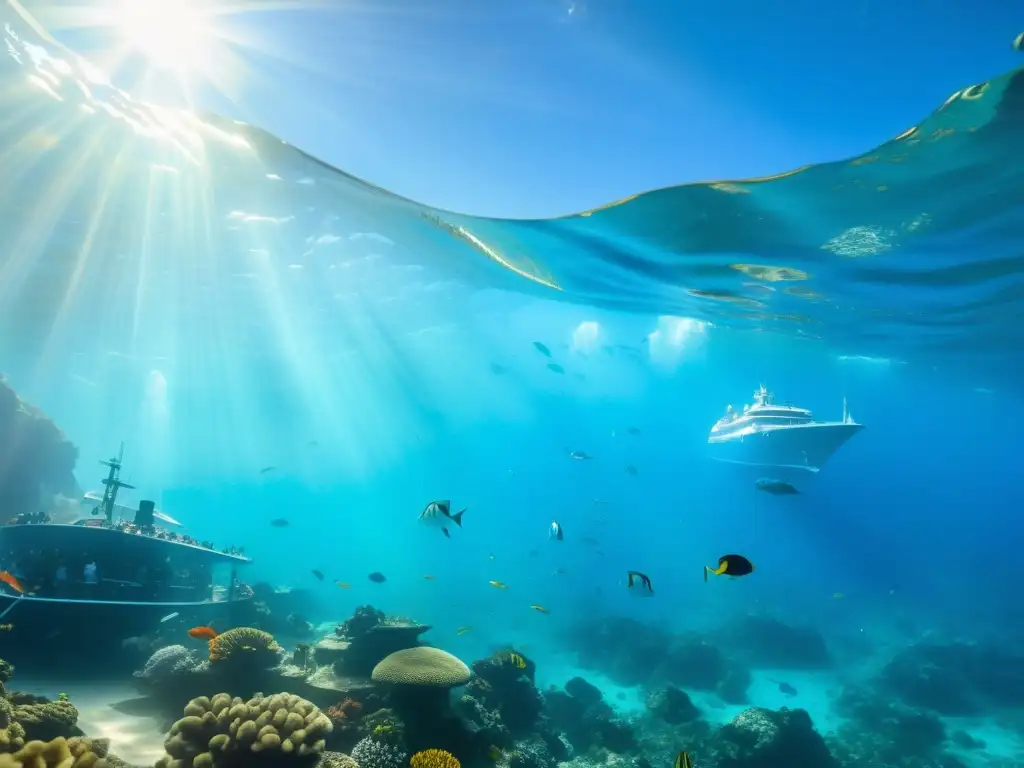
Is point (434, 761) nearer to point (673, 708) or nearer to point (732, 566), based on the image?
point (732, 566)

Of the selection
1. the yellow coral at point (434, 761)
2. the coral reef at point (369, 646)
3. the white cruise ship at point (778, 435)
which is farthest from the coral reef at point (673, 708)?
the yellow coral at point (434, 761)

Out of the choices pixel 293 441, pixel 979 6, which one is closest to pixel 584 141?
pixel 979 6

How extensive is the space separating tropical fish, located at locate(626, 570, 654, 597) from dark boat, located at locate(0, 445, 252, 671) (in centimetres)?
1050

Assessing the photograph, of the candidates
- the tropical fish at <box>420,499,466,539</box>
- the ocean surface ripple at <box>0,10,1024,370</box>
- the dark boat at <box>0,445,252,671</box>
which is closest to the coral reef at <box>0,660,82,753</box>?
the dark boat at <box>0,445,252,671</box>

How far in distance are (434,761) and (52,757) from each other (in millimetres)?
3905

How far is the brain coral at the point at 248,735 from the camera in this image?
211 inches

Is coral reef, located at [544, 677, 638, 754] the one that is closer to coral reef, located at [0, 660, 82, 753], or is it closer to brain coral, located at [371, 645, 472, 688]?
brain coral, located at [371, 645, 472, 688]

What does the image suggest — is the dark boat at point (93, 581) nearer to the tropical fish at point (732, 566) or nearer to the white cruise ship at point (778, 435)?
the tropical fish at point (732, 566)

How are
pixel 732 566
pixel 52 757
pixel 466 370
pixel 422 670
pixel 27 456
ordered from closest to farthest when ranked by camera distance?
pixel 52 757
pixel 732 566
pixel 422 670
pixel 27 456
pixel 466 370

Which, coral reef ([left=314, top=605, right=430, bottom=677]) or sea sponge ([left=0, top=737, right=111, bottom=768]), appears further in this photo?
coral reef ([left=314, top=605, right=430, bottom=677])

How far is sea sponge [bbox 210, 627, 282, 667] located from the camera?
8.59m

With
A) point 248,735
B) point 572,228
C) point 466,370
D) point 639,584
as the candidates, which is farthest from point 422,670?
point 466,370

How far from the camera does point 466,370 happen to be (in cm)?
5928

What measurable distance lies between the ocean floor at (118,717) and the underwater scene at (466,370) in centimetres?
7
